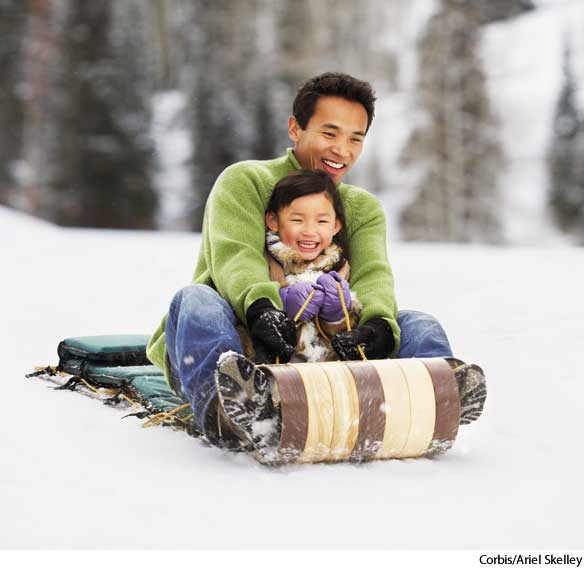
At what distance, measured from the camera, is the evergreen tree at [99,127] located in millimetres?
19844

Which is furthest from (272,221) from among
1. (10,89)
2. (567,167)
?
(10,89)

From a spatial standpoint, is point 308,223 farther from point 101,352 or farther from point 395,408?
point 101,352

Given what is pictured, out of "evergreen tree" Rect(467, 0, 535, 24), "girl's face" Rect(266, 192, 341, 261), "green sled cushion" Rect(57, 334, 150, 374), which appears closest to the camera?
"girl's face" Rect(266, 192, 341, 261)

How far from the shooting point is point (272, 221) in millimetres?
2822

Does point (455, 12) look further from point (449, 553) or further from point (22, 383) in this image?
point (449, 553)

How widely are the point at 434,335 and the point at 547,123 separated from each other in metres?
24.0

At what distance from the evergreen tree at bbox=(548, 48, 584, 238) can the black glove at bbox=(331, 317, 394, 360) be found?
759 inches

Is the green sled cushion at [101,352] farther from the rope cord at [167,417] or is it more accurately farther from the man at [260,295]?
the rope cord at [167,417]

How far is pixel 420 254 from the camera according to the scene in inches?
349

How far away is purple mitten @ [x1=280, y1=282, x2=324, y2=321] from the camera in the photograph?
8.64 ft

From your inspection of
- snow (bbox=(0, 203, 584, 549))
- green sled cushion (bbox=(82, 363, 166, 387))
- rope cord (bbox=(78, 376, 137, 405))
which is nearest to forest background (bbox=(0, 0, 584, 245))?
snow (bbox=(0, 203, 584, 549))

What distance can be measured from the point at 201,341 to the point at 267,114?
61.1ft

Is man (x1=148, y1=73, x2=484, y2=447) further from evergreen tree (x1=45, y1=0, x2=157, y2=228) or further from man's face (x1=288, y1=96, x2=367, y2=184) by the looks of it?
evergreen tree (x1=45, y1=0, x2=157, y2=228)

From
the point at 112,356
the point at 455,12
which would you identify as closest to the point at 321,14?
the point at 455,12
